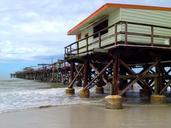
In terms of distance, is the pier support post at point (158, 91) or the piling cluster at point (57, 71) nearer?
the pier support post at point (158, 91)

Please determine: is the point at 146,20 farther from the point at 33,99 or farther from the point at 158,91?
the point at 33,99

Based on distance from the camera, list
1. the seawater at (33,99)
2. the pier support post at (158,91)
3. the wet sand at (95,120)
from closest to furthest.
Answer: the wet sand at (95,120), the pier support post at (158,91), the seawater at (33,99)

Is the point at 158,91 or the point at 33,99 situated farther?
the point at 33,99

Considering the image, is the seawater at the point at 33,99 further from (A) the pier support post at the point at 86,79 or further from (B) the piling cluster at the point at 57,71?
(B) the piling cluster at the point at 57,71

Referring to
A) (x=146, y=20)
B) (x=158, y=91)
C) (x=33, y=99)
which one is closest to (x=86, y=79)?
(x=33, y=99)

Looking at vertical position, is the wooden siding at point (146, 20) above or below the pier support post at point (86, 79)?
above

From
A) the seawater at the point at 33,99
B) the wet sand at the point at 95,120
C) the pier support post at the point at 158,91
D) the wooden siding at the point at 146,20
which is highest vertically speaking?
the wooden siding at the point at 146,20

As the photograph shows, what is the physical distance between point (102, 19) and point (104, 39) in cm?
170

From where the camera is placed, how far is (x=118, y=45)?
50.3 ft

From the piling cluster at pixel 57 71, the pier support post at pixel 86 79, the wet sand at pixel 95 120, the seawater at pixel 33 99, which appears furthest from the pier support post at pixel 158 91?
the piling cluster at pixel 57 71

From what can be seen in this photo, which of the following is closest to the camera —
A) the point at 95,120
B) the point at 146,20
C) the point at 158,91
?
the point at 95,120

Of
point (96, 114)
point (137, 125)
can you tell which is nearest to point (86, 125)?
point (137, 125)

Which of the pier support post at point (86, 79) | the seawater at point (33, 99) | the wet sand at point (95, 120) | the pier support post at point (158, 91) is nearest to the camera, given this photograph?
the wet sand at point (95, 120)

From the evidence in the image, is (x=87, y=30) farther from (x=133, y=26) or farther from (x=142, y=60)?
(x=133, y=26)
